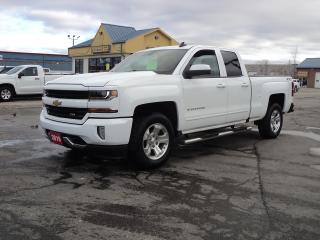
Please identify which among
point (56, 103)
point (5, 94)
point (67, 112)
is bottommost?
point (5, 94)

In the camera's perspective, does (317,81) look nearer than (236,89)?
No

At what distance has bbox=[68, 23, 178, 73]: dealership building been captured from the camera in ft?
155

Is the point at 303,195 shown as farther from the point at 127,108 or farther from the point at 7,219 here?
the point at 7,219

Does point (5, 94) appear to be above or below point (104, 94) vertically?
below

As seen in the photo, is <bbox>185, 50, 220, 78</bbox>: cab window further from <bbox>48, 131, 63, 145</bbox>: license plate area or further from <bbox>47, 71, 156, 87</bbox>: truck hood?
<bbox>48, 131, 63, 145</bbox>: license plate area

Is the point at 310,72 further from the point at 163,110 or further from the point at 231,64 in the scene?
the point at 163,110

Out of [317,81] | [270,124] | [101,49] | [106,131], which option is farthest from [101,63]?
[106,131]

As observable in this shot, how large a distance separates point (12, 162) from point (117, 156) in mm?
1875

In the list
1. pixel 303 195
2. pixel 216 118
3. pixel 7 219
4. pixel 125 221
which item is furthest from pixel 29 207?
pixel 216 118

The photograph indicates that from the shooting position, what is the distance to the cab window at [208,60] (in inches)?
303

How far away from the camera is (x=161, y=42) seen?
4850 centimetres

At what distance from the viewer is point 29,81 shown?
2144cm

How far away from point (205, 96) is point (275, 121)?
3203 mm

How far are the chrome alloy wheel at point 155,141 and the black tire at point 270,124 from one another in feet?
11.9
